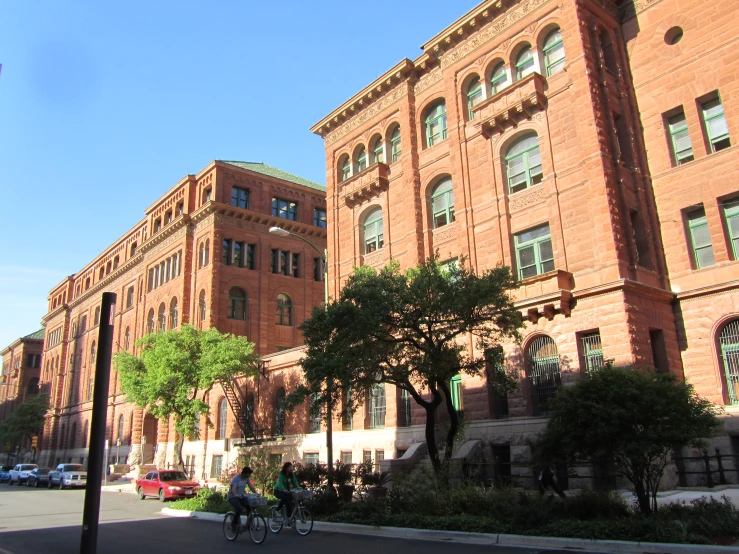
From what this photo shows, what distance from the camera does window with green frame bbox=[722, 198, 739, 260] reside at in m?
21.2

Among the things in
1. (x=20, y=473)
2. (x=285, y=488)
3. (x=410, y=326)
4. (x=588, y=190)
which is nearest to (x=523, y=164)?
(x=588, y=190)

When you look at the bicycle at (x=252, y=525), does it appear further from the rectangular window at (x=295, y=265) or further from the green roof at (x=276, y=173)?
the green roof at (x=276, y=173)

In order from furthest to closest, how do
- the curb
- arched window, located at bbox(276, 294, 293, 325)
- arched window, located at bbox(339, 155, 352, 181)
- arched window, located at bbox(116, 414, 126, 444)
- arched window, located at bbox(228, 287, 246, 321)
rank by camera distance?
arched window, located at bbox(116, 414, 126, 444)
arched window, located at bbox(276, 294, 293, 325)
arched window, located at bbox(228, 287, 246, 321)
arched window, located at bbox(339, 155, 352, 181)
the curb

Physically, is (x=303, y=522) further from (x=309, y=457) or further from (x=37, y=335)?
(x=37, y=335)

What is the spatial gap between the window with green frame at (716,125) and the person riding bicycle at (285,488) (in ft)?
64.9

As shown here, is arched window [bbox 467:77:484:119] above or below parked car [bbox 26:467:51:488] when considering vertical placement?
above

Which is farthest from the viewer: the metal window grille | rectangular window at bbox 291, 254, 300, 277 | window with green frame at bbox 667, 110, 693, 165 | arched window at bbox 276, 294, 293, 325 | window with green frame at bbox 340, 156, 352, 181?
rectangular window at bbox 291, 254, 300, 277

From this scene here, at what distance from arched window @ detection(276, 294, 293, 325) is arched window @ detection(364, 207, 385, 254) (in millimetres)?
17685

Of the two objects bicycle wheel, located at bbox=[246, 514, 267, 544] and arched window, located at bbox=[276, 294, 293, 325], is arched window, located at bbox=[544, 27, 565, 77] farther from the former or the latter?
arched window, located at bbox=[276, 294, 293, 325]

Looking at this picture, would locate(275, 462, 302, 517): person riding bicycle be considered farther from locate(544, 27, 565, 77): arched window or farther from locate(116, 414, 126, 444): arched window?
locate(116, 414, 126, 444): arched window

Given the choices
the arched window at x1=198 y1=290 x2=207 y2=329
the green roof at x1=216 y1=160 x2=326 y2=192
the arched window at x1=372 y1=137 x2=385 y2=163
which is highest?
the green roof at x1=216 y1=160 x2=326 y2=192

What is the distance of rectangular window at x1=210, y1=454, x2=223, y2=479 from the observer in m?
39.5

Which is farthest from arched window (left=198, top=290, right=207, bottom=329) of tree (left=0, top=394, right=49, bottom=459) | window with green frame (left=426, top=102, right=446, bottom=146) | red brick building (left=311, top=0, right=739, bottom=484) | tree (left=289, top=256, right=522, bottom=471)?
tree (left=0, top=394, right=49, bottom=459)

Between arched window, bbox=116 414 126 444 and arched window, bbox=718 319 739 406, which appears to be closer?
arched window, bbox=718 319 739 406
